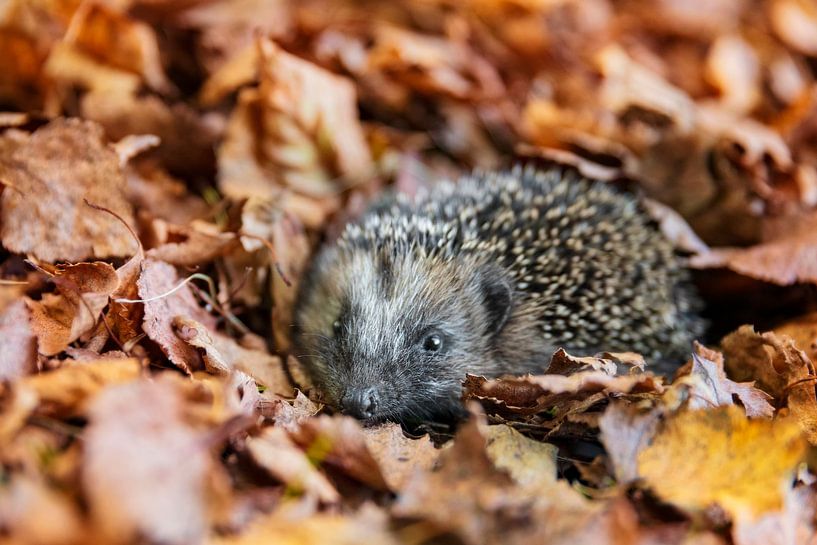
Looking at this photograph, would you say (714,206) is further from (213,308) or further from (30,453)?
(30,453)

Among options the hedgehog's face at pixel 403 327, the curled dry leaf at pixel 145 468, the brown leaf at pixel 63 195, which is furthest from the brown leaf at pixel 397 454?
the brown leaf at pixel 63 195

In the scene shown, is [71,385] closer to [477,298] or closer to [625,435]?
[625,435]

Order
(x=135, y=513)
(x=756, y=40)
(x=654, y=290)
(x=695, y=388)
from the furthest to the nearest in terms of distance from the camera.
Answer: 1. (x=756, y=40)
2. (x=654, y=290)
3. (x=695, y=388)
4. (x=135, y=513)

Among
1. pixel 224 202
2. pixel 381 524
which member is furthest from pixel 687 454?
pixel 224 202

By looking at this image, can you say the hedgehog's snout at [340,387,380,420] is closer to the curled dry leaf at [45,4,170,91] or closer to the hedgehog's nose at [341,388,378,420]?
the hedgehog's nose at [341,388,378,420]

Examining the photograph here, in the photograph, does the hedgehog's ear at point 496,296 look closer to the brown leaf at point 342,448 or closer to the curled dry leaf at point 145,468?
the brown leaf at point 342,448

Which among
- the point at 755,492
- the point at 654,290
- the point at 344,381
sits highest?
the point at 755,492

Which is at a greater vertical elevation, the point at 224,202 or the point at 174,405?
the point at 174,405

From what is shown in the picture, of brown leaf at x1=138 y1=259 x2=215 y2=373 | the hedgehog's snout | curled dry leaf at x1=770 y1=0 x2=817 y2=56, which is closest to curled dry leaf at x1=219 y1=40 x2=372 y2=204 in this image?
brown leaf at x1=138 y1=259 x2=215 y2=373
